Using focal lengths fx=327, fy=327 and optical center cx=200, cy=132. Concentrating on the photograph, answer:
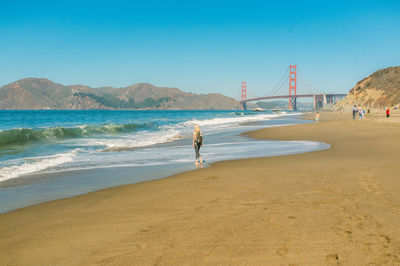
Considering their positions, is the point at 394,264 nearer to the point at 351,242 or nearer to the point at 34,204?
the point at 351,242

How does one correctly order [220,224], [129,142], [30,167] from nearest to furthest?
[220,224], [30,167], [129,142]

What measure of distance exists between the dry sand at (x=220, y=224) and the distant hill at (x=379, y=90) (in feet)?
215

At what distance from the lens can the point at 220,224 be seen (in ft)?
12.2

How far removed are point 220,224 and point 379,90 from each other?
77438 millimetres

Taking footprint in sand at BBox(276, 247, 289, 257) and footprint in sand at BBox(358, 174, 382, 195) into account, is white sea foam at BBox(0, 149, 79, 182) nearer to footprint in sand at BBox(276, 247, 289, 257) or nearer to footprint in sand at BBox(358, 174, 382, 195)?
footprint in sand at BBox(276, 247, 289, 257)

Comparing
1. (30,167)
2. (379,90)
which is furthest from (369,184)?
(379,90)

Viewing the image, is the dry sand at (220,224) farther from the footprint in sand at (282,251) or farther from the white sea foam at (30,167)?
the white sea foam at (30,167)

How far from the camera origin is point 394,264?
2.66 meters

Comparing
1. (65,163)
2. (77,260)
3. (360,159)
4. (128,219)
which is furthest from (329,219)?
(65,163)

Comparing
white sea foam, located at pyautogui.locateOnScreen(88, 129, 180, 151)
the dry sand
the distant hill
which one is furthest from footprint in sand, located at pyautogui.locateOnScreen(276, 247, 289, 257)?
the distant hill

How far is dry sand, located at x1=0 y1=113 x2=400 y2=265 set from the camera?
292 cm

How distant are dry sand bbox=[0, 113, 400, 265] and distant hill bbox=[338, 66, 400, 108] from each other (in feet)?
215

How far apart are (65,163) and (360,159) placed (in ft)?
26.4

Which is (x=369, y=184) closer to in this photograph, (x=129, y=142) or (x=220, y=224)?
(x=220, y=224)
